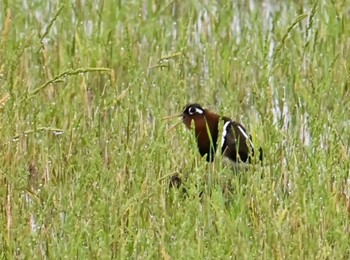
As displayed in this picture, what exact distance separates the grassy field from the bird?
8cm

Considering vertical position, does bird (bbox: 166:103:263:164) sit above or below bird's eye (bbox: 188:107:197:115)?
below

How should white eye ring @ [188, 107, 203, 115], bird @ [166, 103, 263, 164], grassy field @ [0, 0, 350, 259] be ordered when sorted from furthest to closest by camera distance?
white eye ring @ [188, 107, 203, 115], bird @ [166, 103, 263, 164], grassy field @ [0, 0, 350, 259]

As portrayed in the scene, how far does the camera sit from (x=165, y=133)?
219 inches

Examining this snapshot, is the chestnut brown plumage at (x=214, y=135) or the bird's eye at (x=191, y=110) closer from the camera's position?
the chestnut brown plumage at (x=214, y=135)

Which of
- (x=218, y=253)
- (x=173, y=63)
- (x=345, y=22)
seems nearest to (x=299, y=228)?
(x=218, y=253)

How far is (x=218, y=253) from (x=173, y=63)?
8.61ft

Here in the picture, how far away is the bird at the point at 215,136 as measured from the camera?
17.6 feet

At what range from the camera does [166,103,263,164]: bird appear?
5355mm

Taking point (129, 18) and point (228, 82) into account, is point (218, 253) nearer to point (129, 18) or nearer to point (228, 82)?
point (228, 82)

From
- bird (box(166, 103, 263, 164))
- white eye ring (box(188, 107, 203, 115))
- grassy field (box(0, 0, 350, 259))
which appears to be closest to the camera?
grassy field (box(0, 0, 350, 259))

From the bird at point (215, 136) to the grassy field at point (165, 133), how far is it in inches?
3.1

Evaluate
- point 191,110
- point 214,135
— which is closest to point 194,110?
point 191,110

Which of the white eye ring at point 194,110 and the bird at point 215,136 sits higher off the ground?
the white eye ring at point 194,110

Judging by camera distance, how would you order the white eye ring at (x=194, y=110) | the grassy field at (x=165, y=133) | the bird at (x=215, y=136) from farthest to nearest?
the white eye ring at (x=194, y=110) → the bird at (x=215, y=136) → the grassy field at (x=165, y=133)
